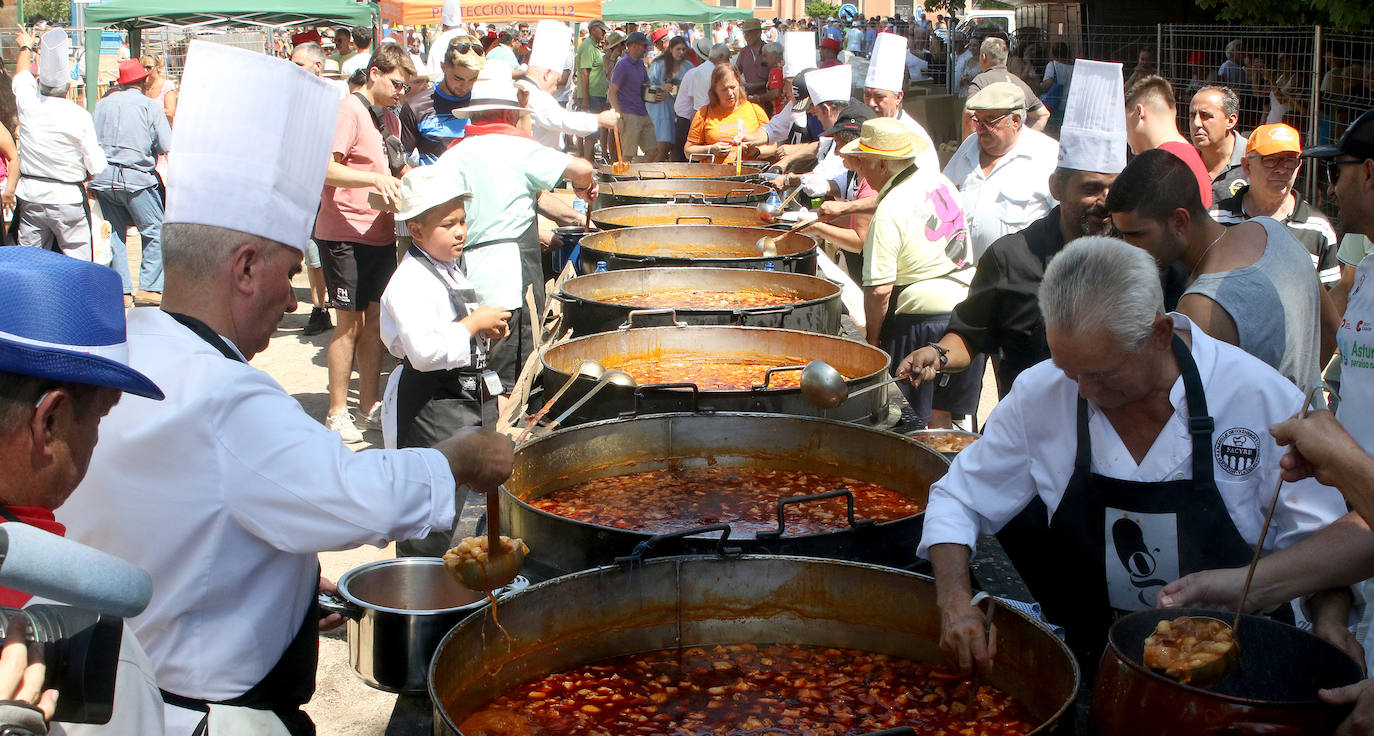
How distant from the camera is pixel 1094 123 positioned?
442 centimetres

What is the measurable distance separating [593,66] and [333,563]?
1378cm

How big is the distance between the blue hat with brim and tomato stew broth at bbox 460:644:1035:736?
112 centimetres

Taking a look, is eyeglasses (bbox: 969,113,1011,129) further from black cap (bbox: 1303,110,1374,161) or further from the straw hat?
black cap (bbox: 1303,110,1374,161)

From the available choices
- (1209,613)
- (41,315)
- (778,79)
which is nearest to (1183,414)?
(1209,613)

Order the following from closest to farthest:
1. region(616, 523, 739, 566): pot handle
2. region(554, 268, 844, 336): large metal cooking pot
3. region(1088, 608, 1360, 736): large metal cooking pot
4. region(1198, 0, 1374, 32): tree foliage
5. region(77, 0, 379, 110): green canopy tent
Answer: region(1088, 608, 1360, 736): large metal cooking pot, region(616, 523, 739, 566): pot handle, region(554, 268, 844, 336): large metal cooking pot, region(1198, 0, 1374, 32): tree foliage, region(77, 0, 379, 110): green canopy tent

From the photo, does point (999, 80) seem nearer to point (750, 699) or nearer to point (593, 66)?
point (750, 699)

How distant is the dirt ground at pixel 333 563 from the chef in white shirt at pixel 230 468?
985 mm

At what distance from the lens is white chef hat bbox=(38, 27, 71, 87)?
9.13 metres

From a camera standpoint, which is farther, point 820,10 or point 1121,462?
point 820,10

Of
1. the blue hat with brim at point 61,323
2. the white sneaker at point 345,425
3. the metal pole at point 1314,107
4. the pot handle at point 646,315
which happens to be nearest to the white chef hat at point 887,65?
the metal pole at point 1314,107

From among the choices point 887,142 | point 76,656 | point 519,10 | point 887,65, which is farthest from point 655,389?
point 519,10

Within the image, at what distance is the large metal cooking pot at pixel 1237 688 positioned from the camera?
5.41 feet

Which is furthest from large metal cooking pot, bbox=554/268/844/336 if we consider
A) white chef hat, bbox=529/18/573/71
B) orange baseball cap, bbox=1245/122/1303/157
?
white chef hat, bbox=529/18/573/71

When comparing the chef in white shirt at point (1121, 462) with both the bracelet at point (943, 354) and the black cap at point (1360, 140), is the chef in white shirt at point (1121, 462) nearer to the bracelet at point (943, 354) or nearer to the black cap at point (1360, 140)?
the black cap at point (1360, 140)
